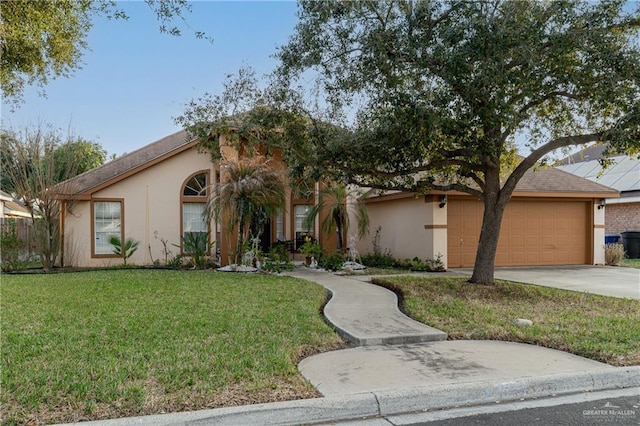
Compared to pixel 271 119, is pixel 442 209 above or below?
below

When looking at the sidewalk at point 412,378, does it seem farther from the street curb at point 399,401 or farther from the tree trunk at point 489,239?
the tree trunk at point 489,239

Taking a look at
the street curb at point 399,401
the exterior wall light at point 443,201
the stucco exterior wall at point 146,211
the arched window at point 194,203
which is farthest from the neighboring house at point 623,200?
the street curb at point 399,401

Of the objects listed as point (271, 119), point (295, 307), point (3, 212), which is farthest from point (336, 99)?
point (3, 212)

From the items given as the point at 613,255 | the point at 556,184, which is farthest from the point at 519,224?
the point at 613,255

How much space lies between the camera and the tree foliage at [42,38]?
9.04m

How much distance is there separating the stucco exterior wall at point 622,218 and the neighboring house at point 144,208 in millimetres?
15218

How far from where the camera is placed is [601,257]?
54.2 ft

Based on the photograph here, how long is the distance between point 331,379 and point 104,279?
342 inches

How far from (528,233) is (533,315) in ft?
30.2

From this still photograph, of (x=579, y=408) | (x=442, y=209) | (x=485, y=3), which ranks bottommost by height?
(x=579, y=408)

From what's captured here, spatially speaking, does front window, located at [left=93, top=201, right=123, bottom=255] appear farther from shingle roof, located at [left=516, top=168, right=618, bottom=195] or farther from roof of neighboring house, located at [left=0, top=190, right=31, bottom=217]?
shingle roof, located at [left=516, top=168, right=618, bottom=195]

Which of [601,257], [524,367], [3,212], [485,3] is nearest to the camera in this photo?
[524,367]

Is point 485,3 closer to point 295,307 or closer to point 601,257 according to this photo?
point 295,307

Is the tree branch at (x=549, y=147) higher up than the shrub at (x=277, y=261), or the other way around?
the tree branch at (x=549, y=147)
